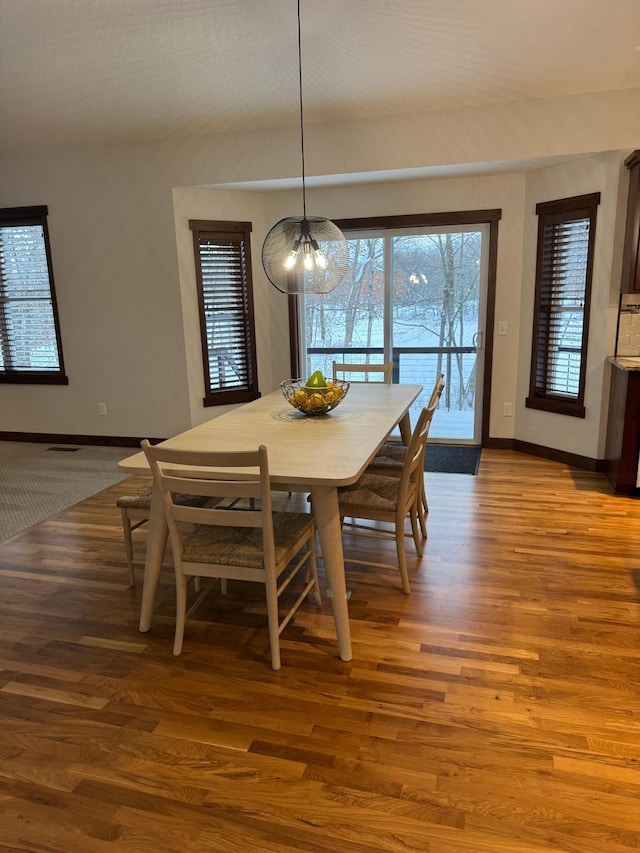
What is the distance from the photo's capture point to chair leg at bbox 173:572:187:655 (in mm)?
2316

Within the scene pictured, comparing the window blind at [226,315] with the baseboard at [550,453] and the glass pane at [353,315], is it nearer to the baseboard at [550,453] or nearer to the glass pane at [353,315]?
the glass pane at [353,315]

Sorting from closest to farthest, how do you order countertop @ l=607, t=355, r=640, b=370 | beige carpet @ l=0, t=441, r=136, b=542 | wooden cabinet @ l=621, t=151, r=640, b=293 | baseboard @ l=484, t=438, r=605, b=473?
countertop @ l=607, t=355, r=640, b=370
wooden cabinet @ l=621, t=151, r=640, b=293
beige carpet @ l=0, t=441, r=136, b=542
baseboard @ l=484, t=438, r=605, b=473

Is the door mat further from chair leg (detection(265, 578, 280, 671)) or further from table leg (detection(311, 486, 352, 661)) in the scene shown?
chair leg (detection(265, 578, 280, 671))

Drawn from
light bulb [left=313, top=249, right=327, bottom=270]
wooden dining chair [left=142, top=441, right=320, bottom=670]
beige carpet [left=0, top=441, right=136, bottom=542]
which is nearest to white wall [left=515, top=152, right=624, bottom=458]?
light bulb [left=313, top=249, right=327, bottom=270]

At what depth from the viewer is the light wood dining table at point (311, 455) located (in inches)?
85.9

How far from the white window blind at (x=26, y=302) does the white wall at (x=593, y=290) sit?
437 cm

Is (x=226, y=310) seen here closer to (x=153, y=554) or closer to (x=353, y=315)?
(x=353, y=315)

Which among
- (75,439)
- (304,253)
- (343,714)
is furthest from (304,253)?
(75,439)

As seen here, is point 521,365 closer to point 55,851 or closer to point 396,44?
point 396,44

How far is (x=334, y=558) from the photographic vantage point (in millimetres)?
2285

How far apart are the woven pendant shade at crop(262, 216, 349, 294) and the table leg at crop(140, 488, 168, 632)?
4.28 feet

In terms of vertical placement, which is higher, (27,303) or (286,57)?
(286,57)

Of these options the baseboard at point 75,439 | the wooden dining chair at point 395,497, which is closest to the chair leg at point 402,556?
the wooden dining chair at point 395,497

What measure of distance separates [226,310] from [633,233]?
335 centimetres
